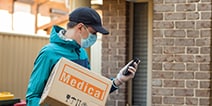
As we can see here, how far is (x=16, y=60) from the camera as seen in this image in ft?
23.7

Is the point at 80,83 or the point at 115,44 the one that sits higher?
the point at 115,44

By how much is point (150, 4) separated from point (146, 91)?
1.38 meters

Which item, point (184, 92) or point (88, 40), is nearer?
point (88, 40)

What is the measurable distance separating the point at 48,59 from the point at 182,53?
2517mm

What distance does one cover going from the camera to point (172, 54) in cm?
536

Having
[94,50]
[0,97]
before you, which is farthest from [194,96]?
[94,50]

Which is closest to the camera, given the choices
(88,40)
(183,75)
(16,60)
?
(88,40)

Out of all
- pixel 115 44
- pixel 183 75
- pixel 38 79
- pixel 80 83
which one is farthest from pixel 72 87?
pixel 115 44

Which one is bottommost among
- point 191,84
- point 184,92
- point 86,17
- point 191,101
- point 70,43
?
point 191,101

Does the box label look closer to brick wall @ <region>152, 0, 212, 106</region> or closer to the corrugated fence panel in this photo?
brick wall @ <region>152, 0, 212, 106</region>

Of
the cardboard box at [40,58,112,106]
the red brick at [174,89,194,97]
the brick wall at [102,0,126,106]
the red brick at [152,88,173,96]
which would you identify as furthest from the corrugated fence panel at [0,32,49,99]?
the cardboard box at [40,58,112,106]

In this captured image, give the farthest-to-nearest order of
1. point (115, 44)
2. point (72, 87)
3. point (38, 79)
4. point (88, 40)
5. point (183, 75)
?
point (115, 44) < point (183, 75) < point (88, 40) < point (38, 79) < point (72, 87)

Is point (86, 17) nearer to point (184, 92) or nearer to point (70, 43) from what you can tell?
point (70, 43)

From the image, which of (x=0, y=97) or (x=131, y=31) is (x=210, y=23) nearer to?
(x=131, y=31)
